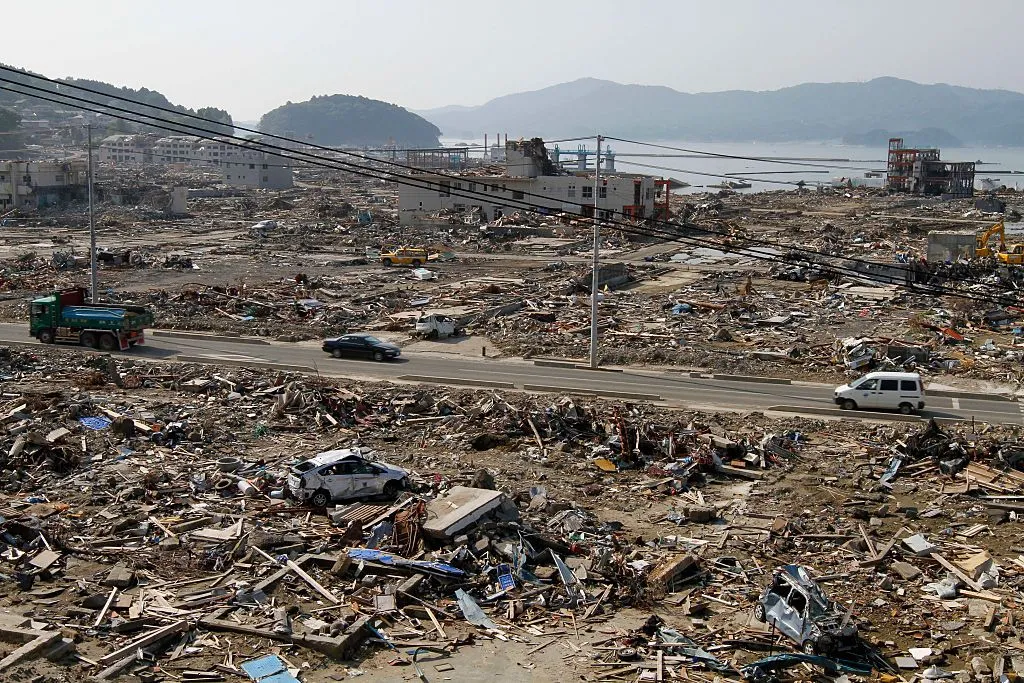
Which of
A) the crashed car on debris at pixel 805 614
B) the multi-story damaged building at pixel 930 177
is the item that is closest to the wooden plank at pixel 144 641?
the crashed car on debris at pixel 805 614

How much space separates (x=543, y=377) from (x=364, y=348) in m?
5.81

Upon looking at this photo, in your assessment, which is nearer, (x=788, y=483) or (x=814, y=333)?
(x=788, y=483)

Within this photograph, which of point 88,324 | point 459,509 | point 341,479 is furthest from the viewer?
point 88,324

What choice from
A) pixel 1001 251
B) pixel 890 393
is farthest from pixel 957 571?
pixel 1001 251

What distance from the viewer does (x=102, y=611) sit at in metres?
13.8

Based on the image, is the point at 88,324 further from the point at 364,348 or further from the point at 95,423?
the point at 95,423

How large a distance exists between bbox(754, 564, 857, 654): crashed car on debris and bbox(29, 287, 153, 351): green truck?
2477cm

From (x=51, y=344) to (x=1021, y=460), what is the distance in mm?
27743

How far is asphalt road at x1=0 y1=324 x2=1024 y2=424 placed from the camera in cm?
2741

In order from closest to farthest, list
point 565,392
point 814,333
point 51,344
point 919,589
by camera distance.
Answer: point 919,589 < point 565,392 < point 51,344 < point 814,333

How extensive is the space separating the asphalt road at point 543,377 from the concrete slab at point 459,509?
1095cm

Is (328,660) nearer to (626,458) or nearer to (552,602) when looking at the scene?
(552,602)

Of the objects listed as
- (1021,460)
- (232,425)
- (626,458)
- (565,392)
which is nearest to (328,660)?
(626,458)

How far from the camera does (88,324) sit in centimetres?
3403
